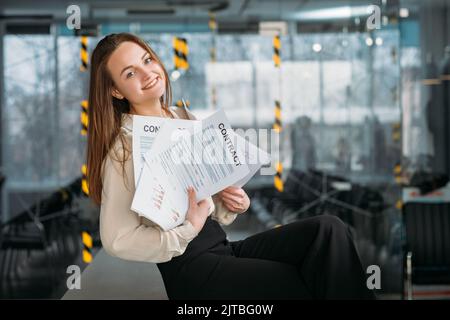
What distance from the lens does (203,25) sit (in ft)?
14.5

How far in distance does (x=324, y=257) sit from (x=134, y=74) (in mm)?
595

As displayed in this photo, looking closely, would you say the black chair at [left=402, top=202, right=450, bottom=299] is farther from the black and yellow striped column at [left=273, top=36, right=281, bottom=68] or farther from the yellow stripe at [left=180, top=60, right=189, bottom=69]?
the yellow stripe at [left=180, top=60, right=189, bottom=69]

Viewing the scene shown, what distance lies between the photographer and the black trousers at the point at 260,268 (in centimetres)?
177

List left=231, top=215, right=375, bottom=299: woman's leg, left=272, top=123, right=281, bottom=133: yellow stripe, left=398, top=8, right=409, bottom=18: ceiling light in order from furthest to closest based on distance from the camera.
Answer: left=398, top=8, right=409, bottom=18: ceiling light, left=272, top=123, right=281, bottom=133: yellow stripe, left=231, top=215, right=375, bottom=299: woman's leg

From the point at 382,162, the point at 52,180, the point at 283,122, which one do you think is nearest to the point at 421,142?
the point at 382,162

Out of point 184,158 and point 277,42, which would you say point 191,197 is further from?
point 277,42

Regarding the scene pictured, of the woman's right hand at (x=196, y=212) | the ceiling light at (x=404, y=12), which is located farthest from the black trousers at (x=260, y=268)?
the ceiling light at (x=404, y=12)

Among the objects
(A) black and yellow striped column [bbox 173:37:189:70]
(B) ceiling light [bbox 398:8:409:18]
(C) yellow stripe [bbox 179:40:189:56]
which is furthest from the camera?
(B) ceiling light [bbox 398:8:409:18]

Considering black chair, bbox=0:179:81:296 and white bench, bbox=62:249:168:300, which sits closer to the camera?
white bench, bbox=62:249:168:300

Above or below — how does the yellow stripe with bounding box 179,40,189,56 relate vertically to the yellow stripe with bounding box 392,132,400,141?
above

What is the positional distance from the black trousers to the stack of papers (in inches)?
5.8

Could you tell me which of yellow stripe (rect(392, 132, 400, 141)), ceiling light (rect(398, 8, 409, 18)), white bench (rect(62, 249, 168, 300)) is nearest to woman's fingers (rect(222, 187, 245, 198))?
white bench (rect(62, 249, 168, 300))

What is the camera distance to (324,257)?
1.74m

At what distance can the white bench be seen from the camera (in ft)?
7.18
